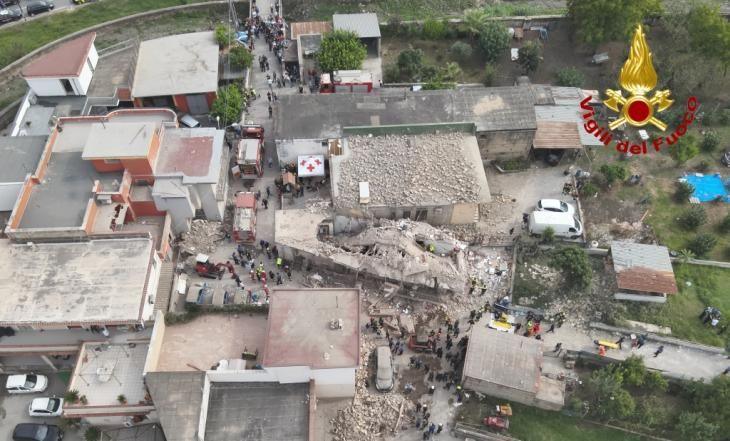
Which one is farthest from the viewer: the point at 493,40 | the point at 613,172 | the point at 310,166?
the point at 493,40

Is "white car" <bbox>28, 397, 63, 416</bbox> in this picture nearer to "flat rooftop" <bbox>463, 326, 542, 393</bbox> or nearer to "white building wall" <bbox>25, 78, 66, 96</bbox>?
"flat rooftop" <bbox>463, 326, 542, 393</bbox>

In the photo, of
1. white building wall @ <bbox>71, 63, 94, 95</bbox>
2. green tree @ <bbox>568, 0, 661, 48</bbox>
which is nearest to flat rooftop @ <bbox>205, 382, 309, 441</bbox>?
white building wall @ <bbox>71, 63, 94, 95</bbox>

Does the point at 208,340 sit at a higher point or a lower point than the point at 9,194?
lower

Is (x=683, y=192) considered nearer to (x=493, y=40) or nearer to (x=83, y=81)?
(x=493, y=40)

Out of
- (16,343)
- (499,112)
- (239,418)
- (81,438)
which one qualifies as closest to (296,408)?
(239,418)

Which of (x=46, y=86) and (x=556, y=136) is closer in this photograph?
(x=556, y=136)

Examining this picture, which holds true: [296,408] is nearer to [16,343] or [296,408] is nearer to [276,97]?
[16,343]

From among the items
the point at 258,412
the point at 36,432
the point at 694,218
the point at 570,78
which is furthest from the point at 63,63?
the point at 694,218
